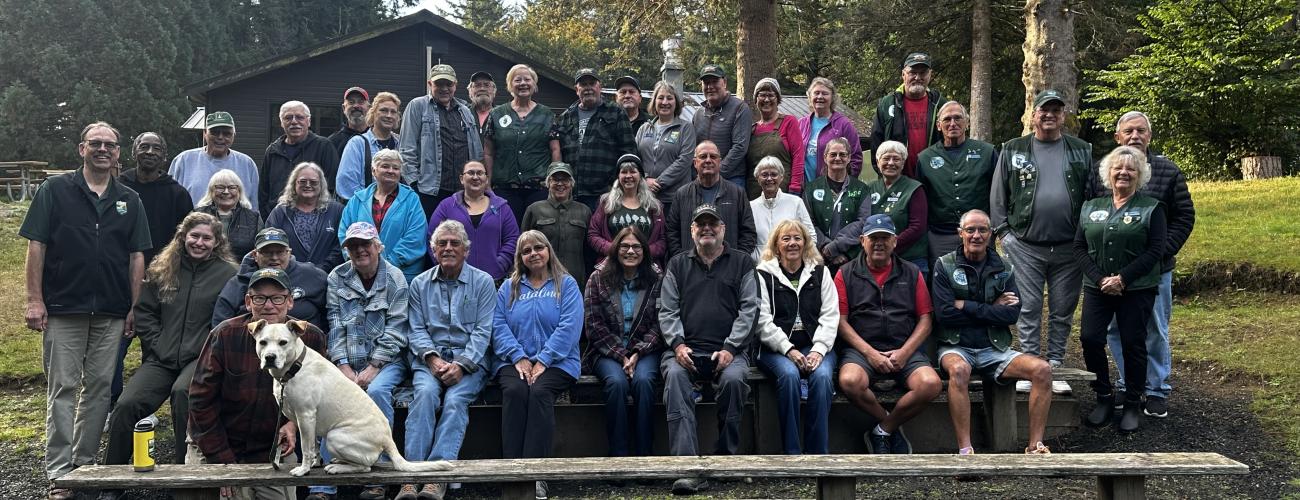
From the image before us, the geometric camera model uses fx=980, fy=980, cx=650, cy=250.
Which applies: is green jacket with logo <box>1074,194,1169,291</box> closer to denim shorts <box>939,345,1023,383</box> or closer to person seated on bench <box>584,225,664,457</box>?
denim shorts <box>939,345,1023,383</box>

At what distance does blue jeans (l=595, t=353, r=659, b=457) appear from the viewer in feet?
19.4

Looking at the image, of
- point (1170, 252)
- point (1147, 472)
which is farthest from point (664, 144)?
point (1147, 472)

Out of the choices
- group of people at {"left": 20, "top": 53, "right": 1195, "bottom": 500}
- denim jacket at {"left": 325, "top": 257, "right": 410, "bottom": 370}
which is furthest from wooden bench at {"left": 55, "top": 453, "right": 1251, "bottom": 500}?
denim jacket at {"left": 325, "top": 257, "right": 410, "bottom": 370}

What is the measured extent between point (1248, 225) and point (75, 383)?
37.5ft

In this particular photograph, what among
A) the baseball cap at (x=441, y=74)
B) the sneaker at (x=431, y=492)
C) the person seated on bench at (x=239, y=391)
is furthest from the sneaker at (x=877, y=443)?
the baseball cap at (x=441, y=74)

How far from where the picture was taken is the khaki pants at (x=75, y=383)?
5.78 meters

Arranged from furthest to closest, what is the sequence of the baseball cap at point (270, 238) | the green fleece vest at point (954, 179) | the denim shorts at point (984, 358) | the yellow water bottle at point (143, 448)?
the green fleece vest at point (954, 179) → the denim shorts at point (984, 358) → the baseball cap at point (270, 238) → the yellow water bottle at point (143, 448)

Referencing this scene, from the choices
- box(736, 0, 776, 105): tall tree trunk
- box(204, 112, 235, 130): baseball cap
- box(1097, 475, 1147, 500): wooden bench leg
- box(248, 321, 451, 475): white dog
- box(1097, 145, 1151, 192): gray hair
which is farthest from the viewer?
Result: box(736, 0, 776, 105): tall tree trunk

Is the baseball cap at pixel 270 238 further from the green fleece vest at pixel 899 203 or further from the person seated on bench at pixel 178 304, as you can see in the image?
the green fleece vest at pixel 899 203

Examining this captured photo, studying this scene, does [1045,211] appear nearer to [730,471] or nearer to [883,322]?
[883,322]

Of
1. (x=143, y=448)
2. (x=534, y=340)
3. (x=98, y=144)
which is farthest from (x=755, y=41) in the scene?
(x=143, y=448)

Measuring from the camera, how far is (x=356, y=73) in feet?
66.2

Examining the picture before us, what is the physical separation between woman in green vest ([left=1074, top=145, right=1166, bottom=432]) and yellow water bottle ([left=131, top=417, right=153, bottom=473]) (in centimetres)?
552

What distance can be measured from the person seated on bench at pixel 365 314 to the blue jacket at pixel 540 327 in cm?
60
